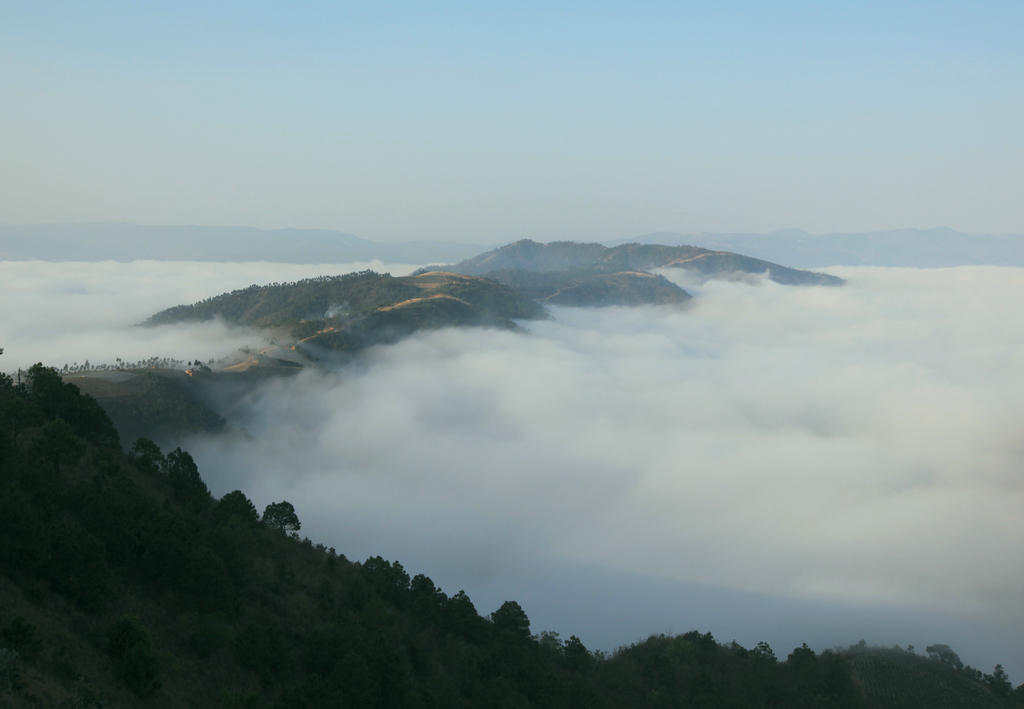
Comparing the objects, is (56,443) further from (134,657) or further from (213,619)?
(134,657)

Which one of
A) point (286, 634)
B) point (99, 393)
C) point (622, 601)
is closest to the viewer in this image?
point (286, 634)

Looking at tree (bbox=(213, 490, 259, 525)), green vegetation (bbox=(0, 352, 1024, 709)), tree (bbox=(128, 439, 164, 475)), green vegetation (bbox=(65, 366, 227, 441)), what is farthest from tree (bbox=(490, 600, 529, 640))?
green vegetation (bbox=(65, 366, 227, 441))

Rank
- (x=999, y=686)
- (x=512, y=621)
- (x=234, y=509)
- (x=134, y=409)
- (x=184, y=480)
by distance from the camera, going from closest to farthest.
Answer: (x=184, y=480) < (x=234, y=509) < (x=512, y=621) < (x=999, y=686) < (x=134, y=409)

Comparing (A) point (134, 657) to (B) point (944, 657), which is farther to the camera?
(B) point (944, 657)

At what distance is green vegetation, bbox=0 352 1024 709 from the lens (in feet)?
109

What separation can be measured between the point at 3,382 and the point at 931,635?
21571 cm

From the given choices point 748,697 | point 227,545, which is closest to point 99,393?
point 227,545

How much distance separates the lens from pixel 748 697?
79.1m

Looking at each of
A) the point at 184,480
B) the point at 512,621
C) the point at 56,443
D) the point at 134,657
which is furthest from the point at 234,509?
the point at 512,621

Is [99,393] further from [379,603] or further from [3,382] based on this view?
[379,603]

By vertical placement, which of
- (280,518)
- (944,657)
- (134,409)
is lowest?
(944,657)

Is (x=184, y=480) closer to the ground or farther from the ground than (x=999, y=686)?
farther from the ground

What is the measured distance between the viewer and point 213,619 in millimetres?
41938

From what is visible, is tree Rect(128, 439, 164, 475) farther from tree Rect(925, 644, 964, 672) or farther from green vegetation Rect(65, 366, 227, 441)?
tree Rect(925, 644, 964, 672)
